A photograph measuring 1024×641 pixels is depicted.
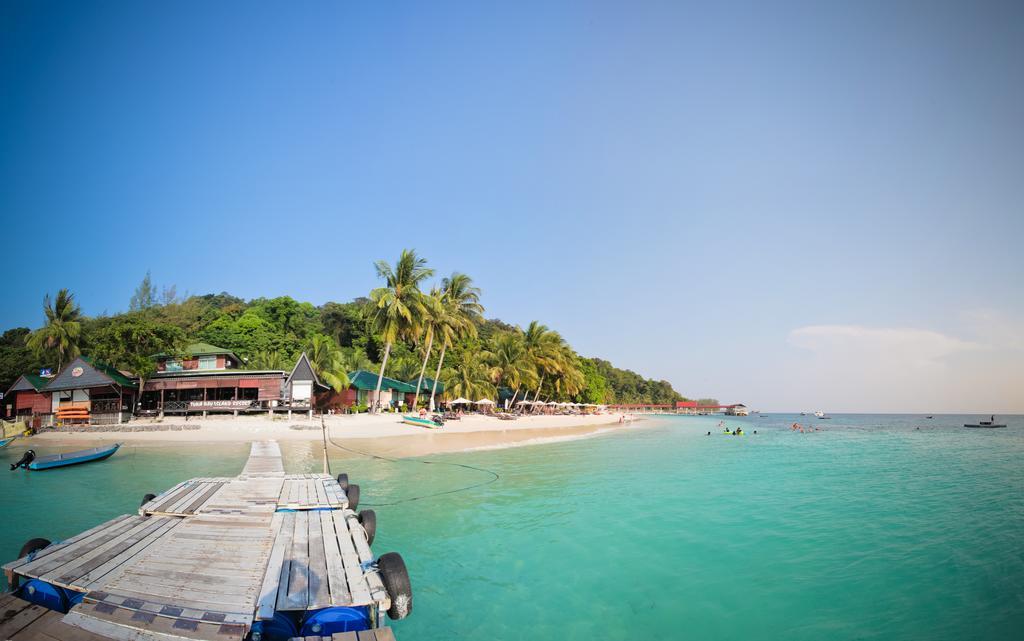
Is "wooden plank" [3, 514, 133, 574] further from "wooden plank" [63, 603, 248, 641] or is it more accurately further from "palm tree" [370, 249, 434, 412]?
"palm tree" [370, 249, 434, 412]

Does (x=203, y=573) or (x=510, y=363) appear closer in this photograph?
(x=203, y=573)

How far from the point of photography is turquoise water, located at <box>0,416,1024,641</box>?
19.6 feet

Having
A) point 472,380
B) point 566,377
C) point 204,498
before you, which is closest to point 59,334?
point 472,380

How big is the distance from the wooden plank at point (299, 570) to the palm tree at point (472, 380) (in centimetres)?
4145

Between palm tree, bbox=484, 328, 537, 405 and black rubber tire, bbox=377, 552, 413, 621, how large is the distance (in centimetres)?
4672

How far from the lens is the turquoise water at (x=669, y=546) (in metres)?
5.96

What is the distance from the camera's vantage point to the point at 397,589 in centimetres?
475

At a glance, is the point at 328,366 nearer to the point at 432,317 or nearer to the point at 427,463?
the point at 432,317

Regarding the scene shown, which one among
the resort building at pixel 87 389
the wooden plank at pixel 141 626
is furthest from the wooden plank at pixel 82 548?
the resort building at pixel 87 389

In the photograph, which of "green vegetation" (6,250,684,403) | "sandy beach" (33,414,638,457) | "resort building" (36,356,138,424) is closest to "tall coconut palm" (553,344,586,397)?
"green vegetation" (6,250,684,403)

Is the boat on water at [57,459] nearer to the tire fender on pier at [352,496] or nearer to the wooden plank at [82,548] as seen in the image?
the tire fender on pier at [352,496]

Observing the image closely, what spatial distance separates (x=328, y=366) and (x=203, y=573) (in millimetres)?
35979

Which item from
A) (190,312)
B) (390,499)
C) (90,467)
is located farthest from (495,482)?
(190,312)

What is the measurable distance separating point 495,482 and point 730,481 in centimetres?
827
